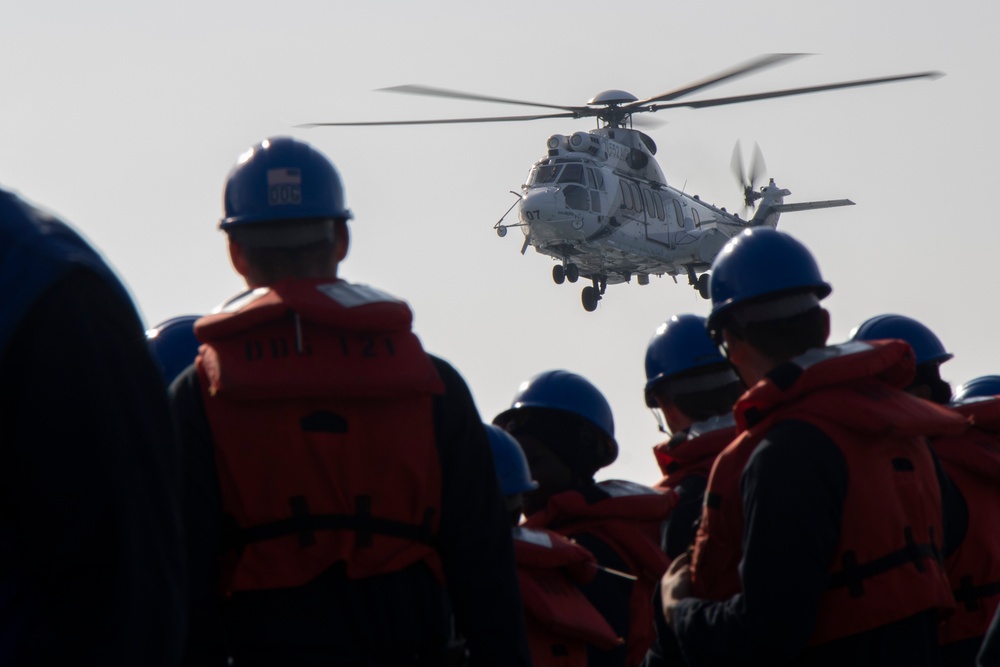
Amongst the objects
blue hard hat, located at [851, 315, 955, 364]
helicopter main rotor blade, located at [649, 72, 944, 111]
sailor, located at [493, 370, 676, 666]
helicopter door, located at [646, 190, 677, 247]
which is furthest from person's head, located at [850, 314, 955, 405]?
helicopter door, located at [646, 190, 677, 247]

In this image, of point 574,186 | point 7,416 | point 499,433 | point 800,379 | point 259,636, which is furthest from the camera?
point 574,186

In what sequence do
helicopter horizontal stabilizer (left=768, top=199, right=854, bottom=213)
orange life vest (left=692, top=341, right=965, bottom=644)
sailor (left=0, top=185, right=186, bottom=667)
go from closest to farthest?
sailor (left=0, top=185, right=186, bottom=667)
orange life vest (left=692, top=341, right=965, bottom=644)
helicopter horizontal stabilizer (left=768, top=199, right=854, bottom=213)

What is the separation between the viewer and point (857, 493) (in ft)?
12.8

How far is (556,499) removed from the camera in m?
5.43

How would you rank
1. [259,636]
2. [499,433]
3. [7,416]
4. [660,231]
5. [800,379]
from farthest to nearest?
[660,231] < [499,433] < [800,379] < [259,636] < [7,416]

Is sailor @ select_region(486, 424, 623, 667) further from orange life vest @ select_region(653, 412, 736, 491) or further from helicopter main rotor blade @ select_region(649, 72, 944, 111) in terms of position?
helicopter main rotor blade @ select_region(649, 72, 944, 111)

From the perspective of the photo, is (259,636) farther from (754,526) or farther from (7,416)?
(7,416)

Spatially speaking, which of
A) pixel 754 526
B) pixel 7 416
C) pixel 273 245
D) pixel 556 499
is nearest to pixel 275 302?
pixel 273 245

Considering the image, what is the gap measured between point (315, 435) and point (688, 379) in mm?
2905

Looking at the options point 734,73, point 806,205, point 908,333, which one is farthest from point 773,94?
point 908,333

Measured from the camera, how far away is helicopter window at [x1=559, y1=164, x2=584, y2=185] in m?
35.1

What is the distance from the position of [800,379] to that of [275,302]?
1364mm

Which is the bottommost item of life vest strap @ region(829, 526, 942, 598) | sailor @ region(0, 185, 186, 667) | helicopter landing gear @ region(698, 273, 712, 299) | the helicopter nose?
life vest strap @ region(829, 526, 942, 598)

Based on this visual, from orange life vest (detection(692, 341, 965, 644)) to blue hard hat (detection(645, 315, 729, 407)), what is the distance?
7.26 ft
